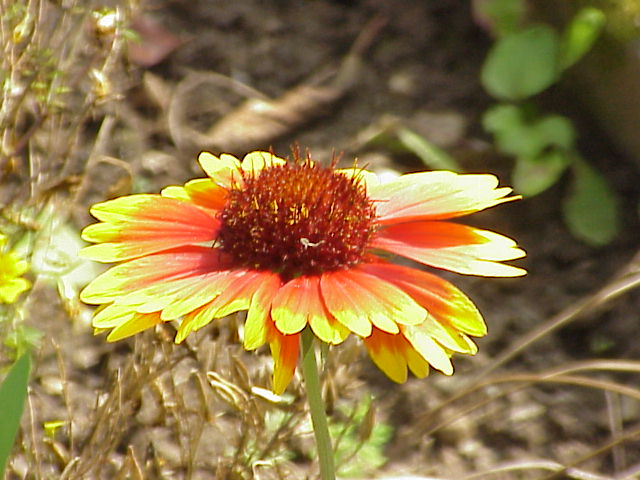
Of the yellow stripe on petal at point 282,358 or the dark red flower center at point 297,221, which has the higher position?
the dark red flower center at point 297,221

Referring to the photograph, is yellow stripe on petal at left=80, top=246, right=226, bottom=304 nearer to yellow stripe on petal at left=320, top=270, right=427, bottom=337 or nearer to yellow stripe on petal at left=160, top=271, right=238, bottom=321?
yellow stripe on petal at left=160, top=271, right=238, bottom=321

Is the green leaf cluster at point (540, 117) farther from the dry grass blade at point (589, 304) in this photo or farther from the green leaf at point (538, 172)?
the dry grass blade at point (589, 304)

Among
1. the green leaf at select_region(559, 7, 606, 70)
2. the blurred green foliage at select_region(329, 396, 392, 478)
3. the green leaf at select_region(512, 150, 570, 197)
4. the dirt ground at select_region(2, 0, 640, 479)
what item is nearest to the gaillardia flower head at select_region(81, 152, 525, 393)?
the dirt ground at select_region(2, 0, 640, 479)

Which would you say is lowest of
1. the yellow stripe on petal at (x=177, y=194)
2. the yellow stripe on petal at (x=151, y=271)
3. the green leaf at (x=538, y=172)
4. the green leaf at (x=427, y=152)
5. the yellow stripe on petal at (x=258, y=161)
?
the yellow stripe on petal at (x=151, y=271)

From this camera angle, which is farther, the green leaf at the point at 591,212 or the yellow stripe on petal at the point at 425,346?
the green leaf at the point at 591,212

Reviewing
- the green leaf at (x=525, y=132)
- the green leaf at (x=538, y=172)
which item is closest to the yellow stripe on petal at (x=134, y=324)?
the green leaf at (x=538, y=172)
